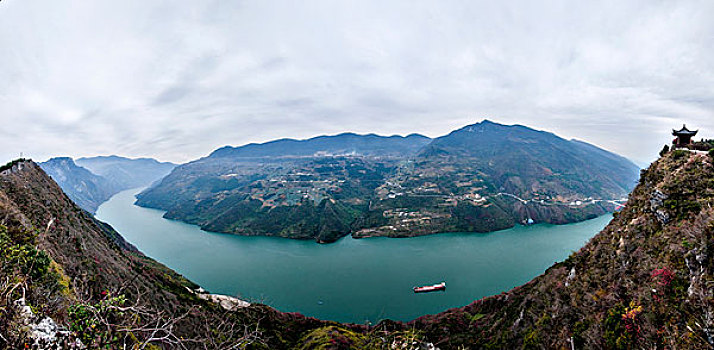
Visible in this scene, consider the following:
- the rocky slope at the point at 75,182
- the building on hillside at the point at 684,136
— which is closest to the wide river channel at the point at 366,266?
the building on hillside at the point at 684,136

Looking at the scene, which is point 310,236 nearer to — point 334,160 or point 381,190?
point 381,190

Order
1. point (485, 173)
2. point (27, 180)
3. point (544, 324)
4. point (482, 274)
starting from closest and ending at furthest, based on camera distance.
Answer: point (544, 324) → point (27, 180) → point (482, 274) → point (485, 173)

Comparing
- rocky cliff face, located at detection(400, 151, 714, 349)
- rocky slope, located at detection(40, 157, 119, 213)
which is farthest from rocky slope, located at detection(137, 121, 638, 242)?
rocky cliff face, located at detection(400, 151, 714, 349)

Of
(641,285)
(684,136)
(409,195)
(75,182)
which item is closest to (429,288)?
(641,285)

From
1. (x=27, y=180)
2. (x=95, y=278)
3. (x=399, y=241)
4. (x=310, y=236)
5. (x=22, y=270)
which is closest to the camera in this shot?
(x=22, y=270)

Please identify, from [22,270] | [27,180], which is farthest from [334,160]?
[22,270]

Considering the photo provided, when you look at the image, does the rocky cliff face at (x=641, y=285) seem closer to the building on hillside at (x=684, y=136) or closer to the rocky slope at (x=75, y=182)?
the building on hillside at (x=684, y=136)

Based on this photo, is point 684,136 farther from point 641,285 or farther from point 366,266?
point 366,266

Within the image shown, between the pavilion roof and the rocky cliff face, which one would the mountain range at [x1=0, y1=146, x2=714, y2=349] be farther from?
the pavilion roof
